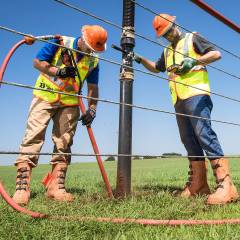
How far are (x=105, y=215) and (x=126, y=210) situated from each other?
22cm

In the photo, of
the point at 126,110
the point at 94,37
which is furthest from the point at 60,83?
the point at 126,110

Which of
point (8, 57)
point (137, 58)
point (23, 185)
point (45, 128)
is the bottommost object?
point (23, 185)

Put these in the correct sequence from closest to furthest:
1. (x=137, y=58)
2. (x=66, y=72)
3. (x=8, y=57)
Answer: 1. (x=8, y=57)
2. (x=66, y=72)
3. (x=137, y=58)

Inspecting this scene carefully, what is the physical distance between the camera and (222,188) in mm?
3291

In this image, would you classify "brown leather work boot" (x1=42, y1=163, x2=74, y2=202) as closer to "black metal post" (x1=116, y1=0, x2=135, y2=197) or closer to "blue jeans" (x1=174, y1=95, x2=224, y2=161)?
"black metal post" (x1=116, y1=0, x2=135, y2=197)

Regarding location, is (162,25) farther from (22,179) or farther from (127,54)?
(22,179)

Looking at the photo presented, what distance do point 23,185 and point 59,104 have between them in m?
0.86

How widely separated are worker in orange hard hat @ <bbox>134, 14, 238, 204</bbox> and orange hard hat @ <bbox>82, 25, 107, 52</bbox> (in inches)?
20.2

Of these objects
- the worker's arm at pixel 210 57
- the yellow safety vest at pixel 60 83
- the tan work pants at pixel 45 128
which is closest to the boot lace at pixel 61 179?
the tan work pants at pixel 45 128

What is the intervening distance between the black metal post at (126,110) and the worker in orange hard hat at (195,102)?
325 mm

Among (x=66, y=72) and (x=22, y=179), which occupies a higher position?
(x=66, y=72)

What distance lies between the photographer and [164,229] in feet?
6.89

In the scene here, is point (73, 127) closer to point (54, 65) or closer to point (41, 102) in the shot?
point (41, 102)

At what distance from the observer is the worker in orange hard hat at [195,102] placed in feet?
11.1
